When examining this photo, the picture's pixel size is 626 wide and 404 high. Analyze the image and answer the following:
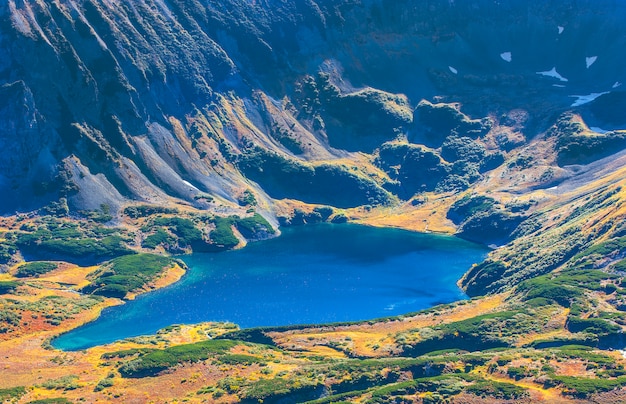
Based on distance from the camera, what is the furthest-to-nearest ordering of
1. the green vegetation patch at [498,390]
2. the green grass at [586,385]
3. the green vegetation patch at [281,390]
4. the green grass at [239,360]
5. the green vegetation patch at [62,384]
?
the green grass at [239,360], the green vegetation patch at [62,384], the green vegetation patch at [281,390], the green vegetation patch at [498,390], the green grass at [586,385]

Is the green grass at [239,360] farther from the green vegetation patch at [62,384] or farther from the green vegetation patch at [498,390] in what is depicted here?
the green vegetation patch at [498,390]

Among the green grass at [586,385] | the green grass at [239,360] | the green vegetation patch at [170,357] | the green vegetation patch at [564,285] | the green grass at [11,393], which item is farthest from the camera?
the green vegetation patch at [564,285]

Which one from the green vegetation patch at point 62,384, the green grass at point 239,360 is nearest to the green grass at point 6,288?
the green vegetation patch at point 62,384

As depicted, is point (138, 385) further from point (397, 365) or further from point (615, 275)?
point (615, 275)

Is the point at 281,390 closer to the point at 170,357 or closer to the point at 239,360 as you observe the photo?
the point at 239,360

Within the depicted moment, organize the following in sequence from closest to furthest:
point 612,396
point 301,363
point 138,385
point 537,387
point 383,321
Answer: point 612,396 < point 537,387 < point 138,385 < point 301,363 < point 383,321

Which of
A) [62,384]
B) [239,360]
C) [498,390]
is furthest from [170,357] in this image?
[498,390]

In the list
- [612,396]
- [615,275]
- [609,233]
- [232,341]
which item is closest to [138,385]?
[232,341]

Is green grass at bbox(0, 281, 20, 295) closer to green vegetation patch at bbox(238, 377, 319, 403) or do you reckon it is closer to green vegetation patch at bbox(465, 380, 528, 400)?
green vegetation patch at bbox(238, 377, 319, 403)
